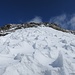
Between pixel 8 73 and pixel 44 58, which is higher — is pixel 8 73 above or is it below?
below

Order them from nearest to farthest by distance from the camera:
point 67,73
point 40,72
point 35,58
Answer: point 67,73 < point 40,72 < point 35,58

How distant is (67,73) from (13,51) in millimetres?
3870

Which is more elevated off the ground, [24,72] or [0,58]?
[0,58]

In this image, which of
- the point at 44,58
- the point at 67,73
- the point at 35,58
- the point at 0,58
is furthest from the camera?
the point at 0,58

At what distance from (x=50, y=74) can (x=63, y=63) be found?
1.98ft

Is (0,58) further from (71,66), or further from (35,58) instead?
(71,66)

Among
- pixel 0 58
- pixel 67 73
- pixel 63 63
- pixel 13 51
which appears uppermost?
pixel 13 51

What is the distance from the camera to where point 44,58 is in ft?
21.2

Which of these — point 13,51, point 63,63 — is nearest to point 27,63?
point 63,63

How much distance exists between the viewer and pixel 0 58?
6914 millimetres

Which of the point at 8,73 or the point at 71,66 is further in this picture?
the point at 71,66

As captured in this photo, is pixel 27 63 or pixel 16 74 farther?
pixel 27 63

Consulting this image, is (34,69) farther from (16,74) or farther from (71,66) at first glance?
(71,66)

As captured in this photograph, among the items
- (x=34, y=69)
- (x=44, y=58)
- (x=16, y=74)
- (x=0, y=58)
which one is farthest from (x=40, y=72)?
(x=0, y=58)
